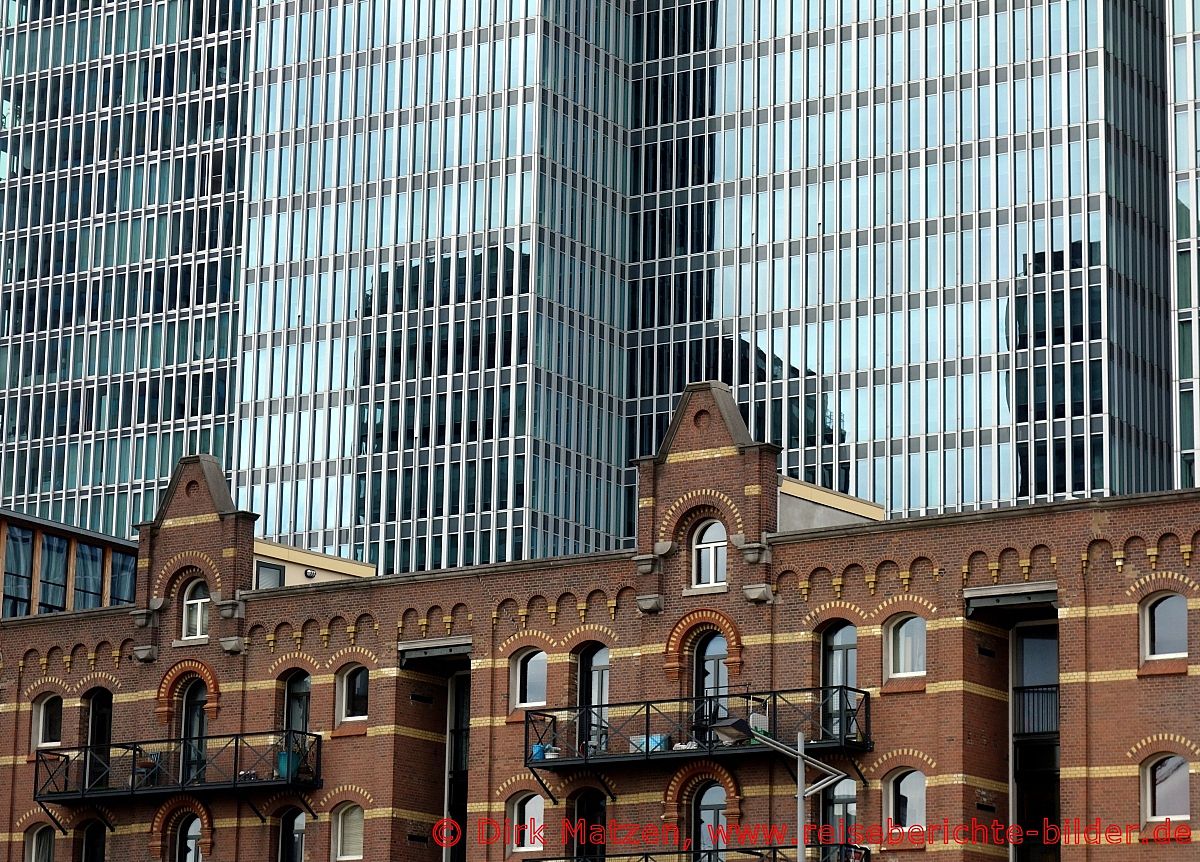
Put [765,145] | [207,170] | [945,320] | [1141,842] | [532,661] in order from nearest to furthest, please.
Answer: [1141,842] < [532,661] < [945,320] < [765,145] < [207,170]

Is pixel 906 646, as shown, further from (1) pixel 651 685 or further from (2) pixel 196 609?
(2) pixel 196 609

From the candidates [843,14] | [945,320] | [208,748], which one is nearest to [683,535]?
[208,748]

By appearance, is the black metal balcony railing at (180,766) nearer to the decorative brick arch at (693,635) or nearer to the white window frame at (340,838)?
the white window frame at (340,838)

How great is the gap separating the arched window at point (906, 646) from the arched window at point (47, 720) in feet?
93.0

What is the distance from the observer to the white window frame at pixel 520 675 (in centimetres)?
7150

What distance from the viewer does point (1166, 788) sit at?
199 feet

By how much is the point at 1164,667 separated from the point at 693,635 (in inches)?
514

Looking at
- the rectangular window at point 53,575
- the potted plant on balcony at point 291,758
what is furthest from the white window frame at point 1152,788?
the rectangular window at point 53,575

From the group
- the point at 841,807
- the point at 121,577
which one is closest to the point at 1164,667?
the point at 841,807

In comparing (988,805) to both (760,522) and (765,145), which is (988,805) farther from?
(765,145)

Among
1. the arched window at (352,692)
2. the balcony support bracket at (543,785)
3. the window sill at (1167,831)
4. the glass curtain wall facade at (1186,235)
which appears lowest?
the window sill at (1167,831)

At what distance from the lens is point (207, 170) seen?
177 metres

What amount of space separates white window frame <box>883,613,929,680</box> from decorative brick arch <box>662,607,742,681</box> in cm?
411

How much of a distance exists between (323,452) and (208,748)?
85.7 meters
